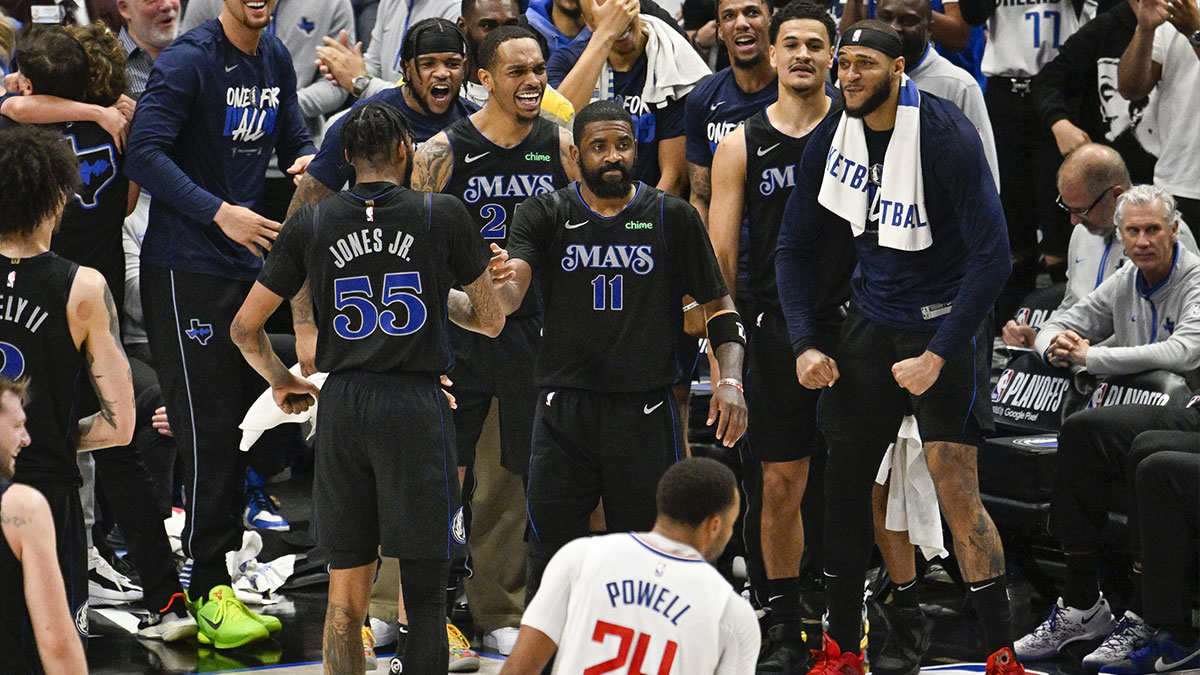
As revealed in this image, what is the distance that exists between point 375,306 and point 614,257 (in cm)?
95

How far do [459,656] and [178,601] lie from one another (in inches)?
54.6

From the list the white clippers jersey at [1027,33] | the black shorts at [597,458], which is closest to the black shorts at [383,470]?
the black shorts at [597,458]

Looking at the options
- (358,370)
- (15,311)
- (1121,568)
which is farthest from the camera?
(1121,568)

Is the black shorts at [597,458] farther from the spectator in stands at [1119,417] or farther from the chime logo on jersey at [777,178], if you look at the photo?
the spectator in stands at [1119,417]

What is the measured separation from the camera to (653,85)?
7270 millimetres

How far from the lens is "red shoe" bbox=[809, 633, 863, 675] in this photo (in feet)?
19.2

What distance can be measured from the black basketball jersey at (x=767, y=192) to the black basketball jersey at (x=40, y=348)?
2794mm

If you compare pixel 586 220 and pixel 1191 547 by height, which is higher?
pixel 586 220

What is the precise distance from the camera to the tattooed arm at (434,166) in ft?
20.2

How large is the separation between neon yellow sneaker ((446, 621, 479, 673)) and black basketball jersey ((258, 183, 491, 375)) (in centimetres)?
162

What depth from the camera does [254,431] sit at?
650 cm

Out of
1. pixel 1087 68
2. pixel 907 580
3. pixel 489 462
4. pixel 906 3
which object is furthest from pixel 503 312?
pixel 1087 68

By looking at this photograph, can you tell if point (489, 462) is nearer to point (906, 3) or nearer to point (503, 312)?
point (503, 312)

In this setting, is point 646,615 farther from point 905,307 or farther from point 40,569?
point 905,307
